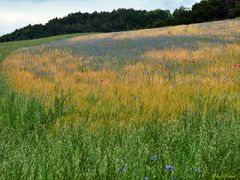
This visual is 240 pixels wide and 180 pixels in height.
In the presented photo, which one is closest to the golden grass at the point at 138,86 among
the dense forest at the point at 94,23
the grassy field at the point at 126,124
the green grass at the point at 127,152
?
the grassy field at the point at 126,124

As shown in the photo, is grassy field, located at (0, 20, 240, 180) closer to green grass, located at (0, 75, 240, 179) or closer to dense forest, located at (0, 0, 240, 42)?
green grass, located at (0, 75, 240, 179)

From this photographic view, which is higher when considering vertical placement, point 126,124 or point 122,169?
point 122,169

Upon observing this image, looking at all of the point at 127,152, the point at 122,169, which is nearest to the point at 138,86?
the point at 127,152

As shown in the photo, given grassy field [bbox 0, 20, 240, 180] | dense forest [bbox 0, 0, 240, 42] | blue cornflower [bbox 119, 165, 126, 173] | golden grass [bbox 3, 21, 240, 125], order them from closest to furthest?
blue cornflower [bbox 119, 165, 126, 173]
grassy field [bbox 0, 20, 240, 180]
golden grass [bbox 3, 21, 240, 125]
dense forest [bbox 0, 0, 240, 42]

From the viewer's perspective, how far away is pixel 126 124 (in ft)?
19.4

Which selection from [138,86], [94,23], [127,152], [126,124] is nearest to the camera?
[127,152]

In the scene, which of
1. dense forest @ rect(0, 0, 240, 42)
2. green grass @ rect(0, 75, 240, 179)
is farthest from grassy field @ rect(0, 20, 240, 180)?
dense forest @ rect(0, 0, 240, 42)

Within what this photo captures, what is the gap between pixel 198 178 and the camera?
11.9 feet

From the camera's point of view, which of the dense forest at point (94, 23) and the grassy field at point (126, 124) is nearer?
the grassy field at point (126, 124)

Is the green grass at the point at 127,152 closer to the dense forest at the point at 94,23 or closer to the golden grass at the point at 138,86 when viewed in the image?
the golden grass at the point at 138,86

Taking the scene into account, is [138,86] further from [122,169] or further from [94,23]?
[94,23]

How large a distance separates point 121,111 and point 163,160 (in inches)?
116

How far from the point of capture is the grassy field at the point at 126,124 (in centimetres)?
377

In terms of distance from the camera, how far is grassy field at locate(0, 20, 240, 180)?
3766 millimetres
